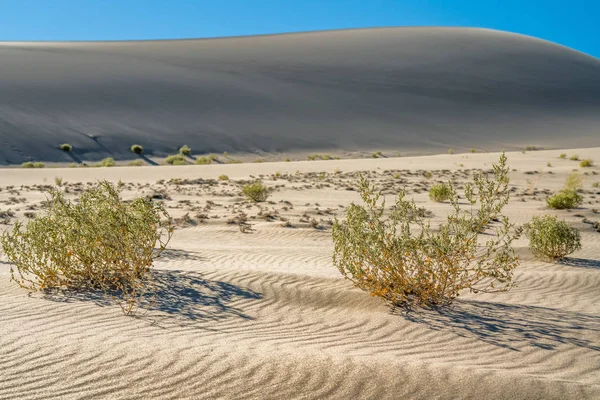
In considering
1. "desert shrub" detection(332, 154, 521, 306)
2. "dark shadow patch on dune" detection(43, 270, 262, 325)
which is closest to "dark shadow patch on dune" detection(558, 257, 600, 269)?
"desert shrub" detection(332, 154, 521, 306)

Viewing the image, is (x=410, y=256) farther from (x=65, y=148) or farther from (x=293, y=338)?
(x=65, y=148)

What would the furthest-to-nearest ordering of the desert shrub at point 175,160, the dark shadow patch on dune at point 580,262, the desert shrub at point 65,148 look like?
Result: the desert shrub at point 65,148 → the desert shrub at point 175,160 → the dark shadow patch on dune at point 580,262

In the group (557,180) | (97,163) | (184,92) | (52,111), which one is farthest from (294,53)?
(557,180)

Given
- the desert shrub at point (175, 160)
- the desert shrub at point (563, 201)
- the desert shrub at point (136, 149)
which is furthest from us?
the desert shrub at point (136, 149)

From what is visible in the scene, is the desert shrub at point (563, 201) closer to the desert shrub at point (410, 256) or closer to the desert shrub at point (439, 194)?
the desert shrub at point (439, 194)

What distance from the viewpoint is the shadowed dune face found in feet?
148

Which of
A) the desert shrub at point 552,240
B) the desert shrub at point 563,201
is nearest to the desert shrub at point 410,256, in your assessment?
the desert shrub at point 552,240

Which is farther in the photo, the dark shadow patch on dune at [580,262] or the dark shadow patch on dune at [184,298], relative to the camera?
the dark shadow patch on dune at [580,262]

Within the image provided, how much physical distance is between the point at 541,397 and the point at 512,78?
73.5 metres

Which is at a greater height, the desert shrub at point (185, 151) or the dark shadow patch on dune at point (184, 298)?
the desert shrub at point (185, 151)

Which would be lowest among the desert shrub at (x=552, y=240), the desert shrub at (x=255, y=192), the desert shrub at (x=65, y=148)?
the desert shrub at (x=552, y=240)

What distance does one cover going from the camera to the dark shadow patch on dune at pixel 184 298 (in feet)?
20.9

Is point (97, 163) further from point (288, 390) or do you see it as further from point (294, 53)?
point (294, 53)

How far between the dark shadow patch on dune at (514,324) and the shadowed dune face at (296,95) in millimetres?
33647
